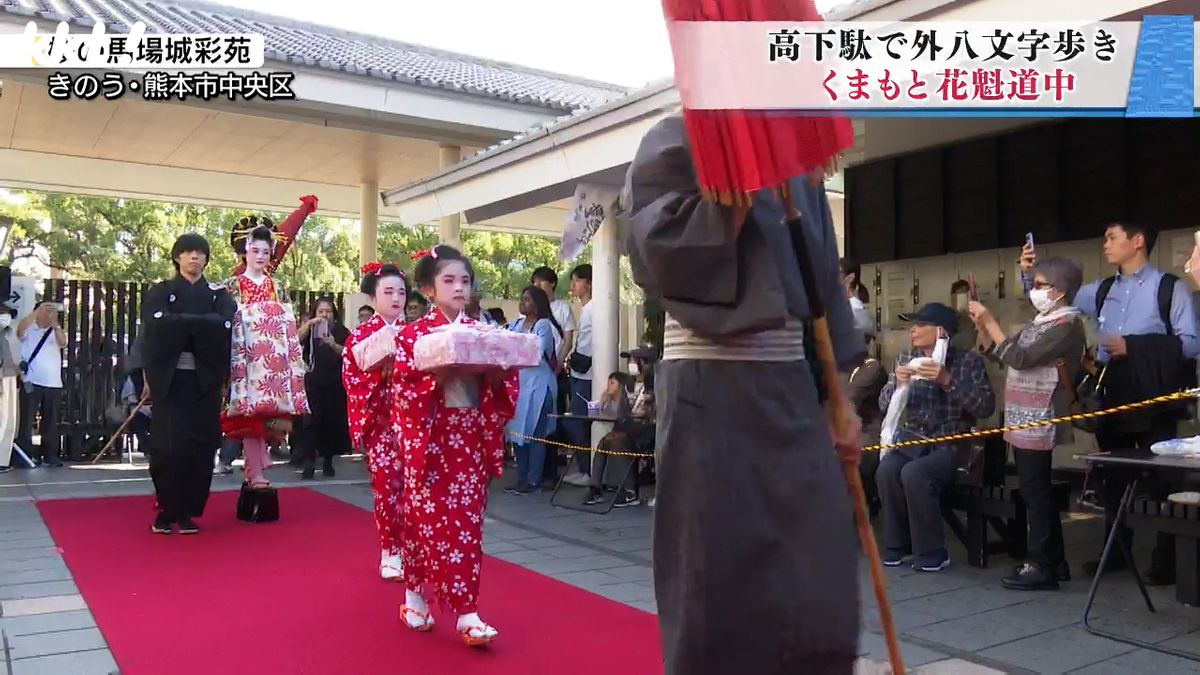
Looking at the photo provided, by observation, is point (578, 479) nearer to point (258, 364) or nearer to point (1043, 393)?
point (258, 364)

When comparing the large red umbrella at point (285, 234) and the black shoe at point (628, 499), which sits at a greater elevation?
the large red umbrella at point (285, 234)

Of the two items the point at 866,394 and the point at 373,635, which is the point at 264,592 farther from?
the point at 866,394

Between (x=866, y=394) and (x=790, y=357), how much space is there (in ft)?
13.2

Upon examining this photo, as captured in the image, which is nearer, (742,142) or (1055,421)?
(742,142)

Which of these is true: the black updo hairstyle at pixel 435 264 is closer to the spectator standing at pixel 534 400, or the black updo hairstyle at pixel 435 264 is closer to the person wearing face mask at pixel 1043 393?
the person wearing face mask at pixel 1043 393

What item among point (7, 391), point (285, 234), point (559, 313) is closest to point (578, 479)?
point (559, 313)

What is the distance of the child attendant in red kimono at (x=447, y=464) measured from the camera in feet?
→ 12.4

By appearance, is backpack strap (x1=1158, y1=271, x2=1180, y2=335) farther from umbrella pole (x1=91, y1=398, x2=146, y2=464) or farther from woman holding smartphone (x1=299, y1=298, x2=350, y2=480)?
umbrella pole (x1=91, y1=398, x2=146, y2=464)

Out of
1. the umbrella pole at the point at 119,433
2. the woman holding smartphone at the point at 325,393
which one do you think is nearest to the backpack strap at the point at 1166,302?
the woman holding smartphone at the point at 325,393

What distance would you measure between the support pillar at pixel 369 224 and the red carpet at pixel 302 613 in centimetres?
696

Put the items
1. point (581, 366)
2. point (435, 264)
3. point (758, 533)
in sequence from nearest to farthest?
point (758, 533) < point (435, 264) < point (581, 366)

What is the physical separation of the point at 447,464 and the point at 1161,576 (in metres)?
3.43

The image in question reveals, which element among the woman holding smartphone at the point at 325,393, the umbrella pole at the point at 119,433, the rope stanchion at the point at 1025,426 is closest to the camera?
the rope stanchion at the point at 1025,426

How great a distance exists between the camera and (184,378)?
20.4ft
